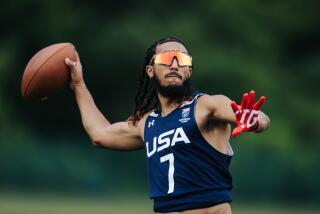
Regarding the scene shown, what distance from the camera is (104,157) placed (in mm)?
18391

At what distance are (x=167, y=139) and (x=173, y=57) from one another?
0.60 metres

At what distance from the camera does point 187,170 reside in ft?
18.8

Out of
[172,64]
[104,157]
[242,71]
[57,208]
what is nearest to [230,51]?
[242,71]

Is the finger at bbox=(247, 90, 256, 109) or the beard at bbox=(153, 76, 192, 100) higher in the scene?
the beard at bbox=(153, 76, 192, 100)

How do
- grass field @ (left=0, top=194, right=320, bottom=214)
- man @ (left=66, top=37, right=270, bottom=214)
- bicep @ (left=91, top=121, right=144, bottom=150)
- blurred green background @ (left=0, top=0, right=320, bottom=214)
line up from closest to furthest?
1. man @ (left=66, top=37, right=270, bottom=214)
2. bicep @ (left=91, top=121, right=144, bottom=150)
3. grass field @ (left=0, top=194, right=320, bottom=214)
4. blurred green background @ (left=0, top=0, right=320, bottom=214)

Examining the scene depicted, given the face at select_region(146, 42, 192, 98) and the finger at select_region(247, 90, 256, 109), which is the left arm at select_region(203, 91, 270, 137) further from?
the face at select_region(146, 42, 192, 98)

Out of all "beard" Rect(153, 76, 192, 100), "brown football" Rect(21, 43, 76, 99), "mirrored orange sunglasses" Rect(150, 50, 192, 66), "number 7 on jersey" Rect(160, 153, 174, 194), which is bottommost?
"number 7 on jersey" Rect(160, 153, 174, 194)

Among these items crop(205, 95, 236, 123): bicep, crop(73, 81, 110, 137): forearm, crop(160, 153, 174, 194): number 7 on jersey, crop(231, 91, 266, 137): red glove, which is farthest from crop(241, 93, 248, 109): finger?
crop(73, 81, 110, 137): forearm

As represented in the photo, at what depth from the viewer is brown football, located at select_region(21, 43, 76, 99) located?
6715 millimetres

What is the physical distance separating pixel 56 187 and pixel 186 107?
12237 millimetres

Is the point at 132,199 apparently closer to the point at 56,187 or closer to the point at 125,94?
the point at 56,187

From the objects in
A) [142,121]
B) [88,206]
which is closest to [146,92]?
[142,121]

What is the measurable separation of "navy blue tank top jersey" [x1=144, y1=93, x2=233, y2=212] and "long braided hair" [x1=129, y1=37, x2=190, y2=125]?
1.88 feet

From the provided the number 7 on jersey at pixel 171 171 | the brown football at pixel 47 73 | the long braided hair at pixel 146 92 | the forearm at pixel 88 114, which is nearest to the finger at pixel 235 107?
the number 7 on jersey at pixel 171 171
